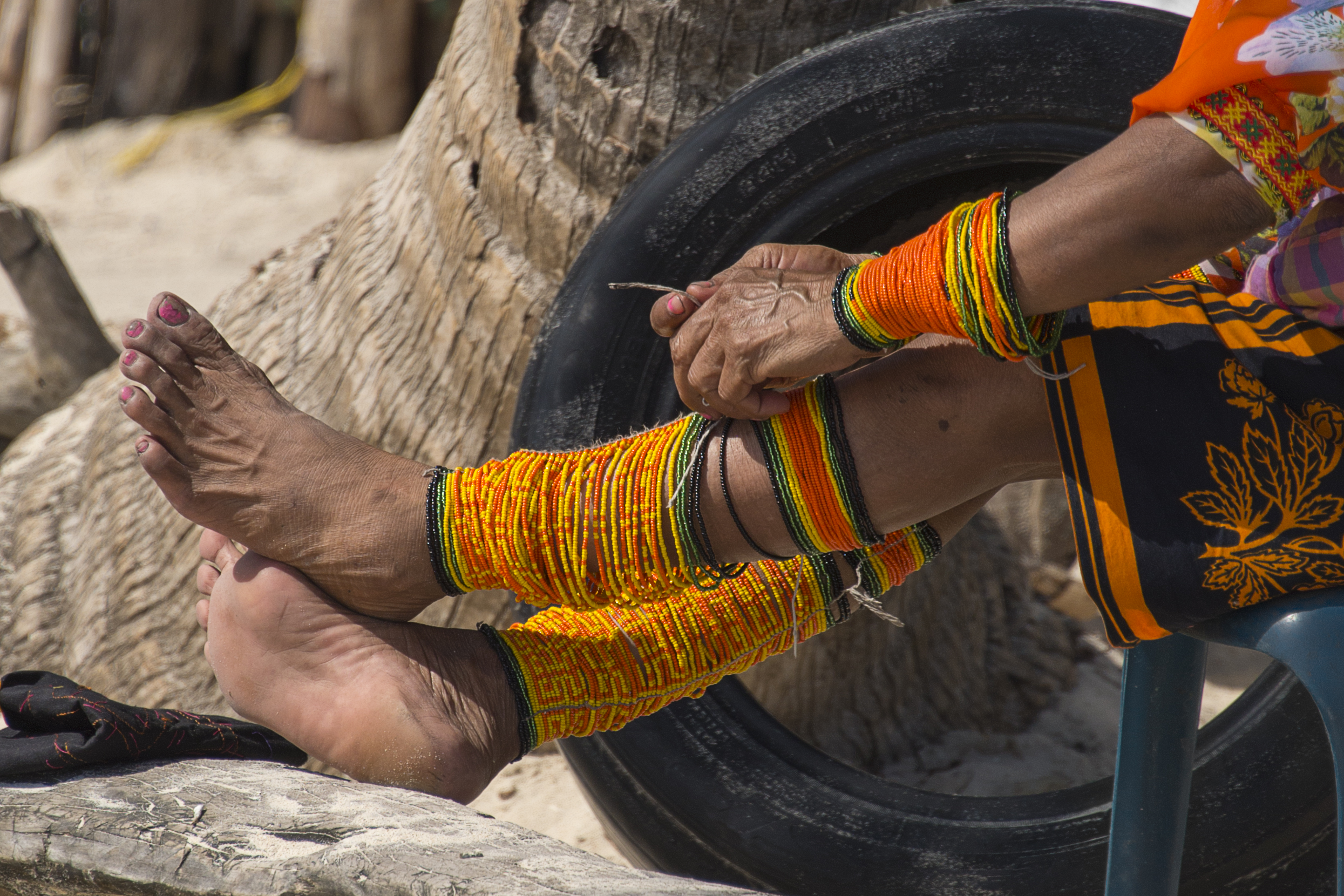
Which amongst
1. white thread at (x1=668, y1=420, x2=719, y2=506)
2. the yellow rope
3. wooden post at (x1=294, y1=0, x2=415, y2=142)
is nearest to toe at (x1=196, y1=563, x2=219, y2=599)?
white thread at (x1=668, y1=420, x2=719, y2=506)

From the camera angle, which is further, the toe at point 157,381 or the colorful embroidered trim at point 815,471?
the toe at point 157,381

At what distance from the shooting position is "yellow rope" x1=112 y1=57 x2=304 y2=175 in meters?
5.63

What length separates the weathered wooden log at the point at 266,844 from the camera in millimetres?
939

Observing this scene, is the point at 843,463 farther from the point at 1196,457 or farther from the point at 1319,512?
the point at 1319,512

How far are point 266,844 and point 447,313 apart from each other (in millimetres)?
1095

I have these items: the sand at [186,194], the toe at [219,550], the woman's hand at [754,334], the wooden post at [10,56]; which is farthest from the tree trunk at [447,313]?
the wooden post at [10,56]

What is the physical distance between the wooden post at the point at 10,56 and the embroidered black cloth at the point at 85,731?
5.62 metres

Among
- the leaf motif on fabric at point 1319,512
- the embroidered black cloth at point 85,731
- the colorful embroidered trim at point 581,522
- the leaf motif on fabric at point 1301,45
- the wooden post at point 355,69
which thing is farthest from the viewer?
the wooden post at point 355,69

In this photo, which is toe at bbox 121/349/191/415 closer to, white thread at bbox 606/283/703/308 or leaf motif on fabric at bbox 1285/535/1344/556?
white thread at bbox 606/283/703/308

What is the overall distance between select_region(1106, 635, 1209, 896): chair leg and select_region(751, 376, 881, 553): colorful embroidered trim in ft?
1.11

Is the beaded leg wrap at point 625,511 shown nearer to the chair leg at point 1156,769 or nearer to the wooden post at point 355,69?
the chair leg at point 1156,769

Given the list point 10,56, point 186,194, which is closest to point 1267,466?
point 186,194

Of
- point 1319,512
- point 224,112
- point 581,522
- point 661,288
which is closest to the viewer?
point 1319,512

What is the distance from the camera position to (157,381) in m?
1.37
